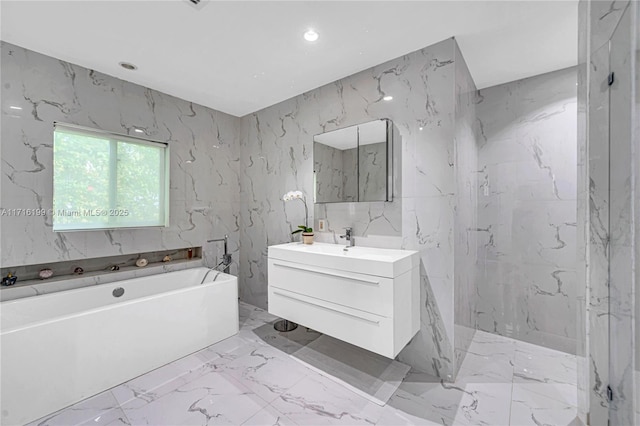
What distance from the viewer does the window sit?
240 centimetres

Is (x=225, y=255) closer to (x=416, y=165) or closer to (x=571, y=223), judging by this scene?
(x=416, y=165)

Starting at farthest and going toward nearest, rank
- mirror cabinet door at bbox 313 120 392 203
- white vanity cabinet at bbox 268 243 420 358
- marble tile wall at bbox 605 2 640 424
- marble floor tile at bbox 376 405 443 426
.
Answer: mirror cabinet door at bbox 313 120 392 203 → white vanity cabinet at bbox 268 243 420 358 → marble floor tile at bbox 376 405 443 426 → marble tile wall at bbox 605 2 640 424

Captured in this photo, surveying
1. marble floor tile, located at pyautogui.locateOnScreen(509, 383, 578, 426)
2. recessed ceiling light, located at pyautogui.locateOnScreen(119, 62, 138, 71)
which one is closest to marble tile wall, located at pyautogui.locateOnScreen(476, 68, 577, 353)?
marble floor tile, located at pyautogui.locateOnScreen(509, 383, 578, 426)

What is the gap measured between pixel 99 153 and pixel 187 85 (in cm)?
109

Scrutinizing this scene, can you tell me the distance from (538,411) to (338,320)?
54.3 inches

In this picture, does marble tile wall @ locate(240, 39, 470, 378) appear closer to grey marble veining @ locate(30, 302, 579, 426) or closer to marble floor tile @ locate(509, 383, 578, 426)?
grey marble veining @ locate(30, 302, 579, 426)

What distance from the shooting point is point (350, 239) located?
254 cm

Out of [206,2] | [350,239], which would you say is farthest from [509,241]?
[206,2]

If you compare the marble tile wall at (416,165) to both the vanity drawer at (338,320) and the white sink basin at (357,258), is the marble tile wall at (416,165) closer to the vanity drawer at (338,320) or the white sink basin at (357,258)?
the white sink basin at (357,258)

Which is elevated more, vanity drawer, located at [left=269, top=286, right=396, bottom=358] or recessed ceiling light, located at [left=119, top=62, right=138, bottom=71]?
recessed ceiling light, located at [left=119, top=62, right=138, bottom=71]

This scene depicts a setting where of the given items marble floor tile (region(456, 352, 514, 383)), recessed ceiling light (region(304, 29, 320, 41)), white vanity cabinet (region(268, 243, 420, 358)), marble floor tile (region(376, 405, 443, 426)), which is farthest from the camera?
marble floor tile (region(456, 352, 514, 383))

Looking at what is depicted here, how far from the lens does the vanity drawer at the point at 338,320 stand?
1827 millimetres

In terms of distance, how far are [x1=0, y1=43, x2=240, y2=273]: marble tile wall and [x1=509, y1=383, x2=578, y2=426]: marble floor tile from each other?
10.6 feet

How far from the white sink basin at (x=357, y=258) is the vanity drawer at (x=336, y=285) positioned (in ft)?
0.13
